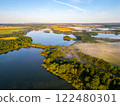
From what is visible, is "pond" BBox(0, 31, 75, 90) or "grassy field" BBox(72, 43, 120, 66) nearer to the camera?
"pond" BBox(0, 31, 75, 90)

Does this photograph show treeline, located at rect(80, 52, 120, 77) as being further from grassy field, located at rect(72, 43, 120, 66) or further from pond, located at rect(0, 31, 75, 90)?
pond, located at rect(0, 31, 75, 90)

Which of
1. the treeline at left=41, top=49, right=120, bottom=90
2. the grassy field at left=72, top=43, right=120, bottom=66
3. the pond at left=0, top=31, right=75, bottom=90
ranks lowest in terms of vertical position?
the pond at left=0, top=31, right=75, bottom=90

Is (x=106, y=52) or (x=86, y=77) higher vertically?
(x=106, y=52)

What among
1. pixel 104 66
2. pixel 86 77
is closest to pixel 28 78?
pixel 86 77

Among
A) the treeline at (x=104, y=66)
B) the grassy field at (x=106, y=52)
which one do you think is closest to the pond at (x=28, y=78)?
the treeline at (x=104, y=66)

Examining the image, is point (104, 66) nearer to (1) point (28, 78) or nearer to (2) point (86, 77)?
(2) point (86, 77)

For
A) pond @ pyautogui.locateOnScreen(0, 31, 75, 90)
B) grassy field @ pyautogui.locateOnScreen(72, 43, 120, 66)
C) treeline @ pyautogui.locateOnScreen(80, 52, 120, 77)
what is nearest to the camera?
pond @ pyautogui.locateOnScreen(0, 31, 75, 90)

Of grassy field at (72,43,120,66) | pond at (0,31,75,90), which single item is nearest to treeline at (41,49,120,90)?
pond at (0,31,75,90)

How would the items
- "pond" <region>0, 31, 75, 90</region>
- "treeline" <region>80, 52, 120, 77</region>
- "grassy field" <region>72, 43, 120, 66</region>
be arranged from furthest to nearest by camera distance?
1. "grassy field" <region>72, 43, 120, 66</region>
2. "treeline" <region>80, 52, 120, 77</region>
3. "pond" <region>0, 31, 75, 90</region>

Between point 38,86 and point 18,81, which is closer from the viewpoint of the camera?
point 38,86

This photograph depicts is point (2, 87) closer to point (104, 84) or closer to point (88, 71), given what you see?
point (88, 71)

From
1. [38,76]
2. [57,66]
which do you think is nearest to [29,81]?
[38,76]
